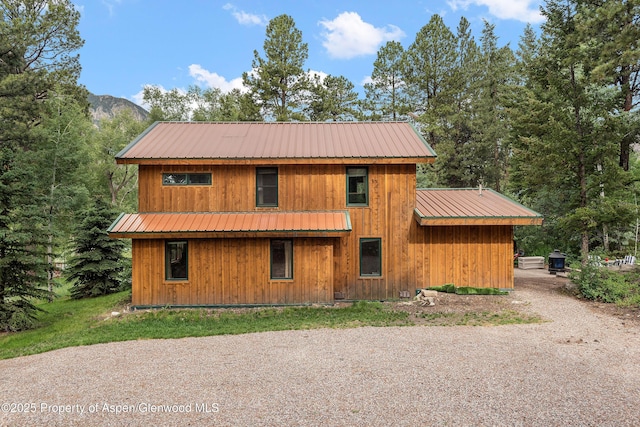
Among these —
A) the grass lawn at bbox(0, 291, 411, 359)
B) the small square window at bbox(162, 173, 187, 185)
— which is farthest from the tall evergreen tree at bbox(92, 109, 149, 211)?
the grass lawn at bbox(0, 291, 411, 359)

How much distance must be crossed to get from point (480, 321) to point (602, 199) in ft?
31.5

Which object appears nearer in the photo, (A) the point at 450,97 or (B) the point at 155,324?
(B) the point at 155,324

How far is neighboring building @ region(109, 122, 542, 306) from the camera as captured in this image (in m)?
12.0

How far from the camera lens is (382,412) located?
5.15m

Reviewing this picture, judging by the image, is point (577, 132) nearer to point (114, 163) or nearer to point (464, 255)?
point (464, 255)

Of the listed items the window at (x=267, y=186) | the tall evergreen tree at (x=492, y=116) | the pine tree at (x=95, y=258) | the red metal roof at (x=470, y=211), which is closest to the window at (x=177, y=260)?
the window at (x=267, y=186)

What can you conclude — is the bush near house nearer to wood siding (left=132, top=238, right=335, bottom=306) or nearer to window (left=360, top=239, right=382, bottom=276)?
window (left=360, top=239, right=382, bottom=276)

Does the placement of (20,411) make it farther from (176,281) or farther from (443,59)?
(443,59)

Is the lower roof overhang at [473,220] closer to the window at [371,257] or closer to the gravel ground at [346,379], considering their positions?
the window at [371,257]

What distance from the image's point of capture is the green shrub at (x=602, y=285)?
1157 cm

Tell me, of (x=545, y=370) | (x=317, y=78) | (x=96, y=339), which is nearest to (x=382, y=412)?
(x=545, y=370)

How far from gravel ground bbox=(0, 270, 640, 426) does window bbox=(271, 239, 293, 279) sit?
10.4 feet

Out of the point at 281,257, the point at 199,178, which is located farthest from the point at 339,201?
the point at 199,178

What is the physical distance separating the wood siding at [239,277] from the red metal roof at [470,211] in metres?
3.73
